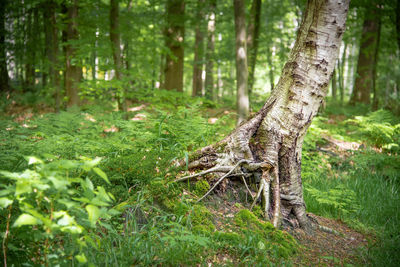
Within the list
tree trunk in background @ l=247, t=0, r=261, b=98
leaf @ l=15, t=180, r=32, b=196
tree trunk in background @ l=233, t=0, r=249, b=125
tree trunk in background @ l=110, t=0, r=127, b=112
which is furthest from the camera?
tree trunk in background @ l=247, t=0, r=261, b=98

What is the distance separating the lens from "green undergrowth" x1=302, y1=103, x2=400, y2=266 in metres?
3.27

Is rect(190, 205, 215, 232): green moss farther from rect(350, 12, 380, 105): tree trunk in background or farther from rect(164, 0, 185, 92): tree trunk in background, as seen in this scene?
rect(350, 12, 380, 105): tree trunk in background

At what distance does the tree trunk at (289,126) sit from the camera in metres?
2.95

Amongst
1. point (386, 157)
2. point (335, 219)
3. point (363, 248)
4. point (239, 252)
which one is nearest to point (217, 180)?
point (239, 252)

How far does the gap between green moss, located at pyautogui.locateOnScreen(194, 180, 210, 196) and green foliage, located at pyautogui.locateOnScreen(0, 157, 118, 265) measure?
4.38 ft

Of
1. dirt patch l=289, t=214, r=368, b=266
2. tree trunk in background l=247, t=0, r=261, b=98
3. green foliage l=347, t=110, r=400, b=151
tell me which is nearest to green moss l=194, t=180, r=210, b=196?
dirt patch l=289, t=214, r=368, b=266

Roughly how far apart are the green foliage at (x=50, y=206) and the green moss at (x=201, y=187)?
1.33 m

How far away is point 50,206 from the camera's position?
5.94 feet

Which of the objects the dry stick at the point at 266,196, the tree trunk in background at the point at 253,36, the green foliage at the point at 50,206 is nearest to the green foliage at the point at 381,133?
the tree trunk in background at the point at 253,36

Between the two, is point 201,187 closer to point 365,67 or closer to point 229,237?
point 229,237

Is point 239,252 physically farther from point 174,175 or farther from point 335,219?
point 335,219

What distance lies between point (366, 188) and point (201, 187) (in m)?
3.36

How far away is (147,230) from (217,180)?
0.98 m

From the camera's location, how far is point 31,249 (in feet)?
6.17
